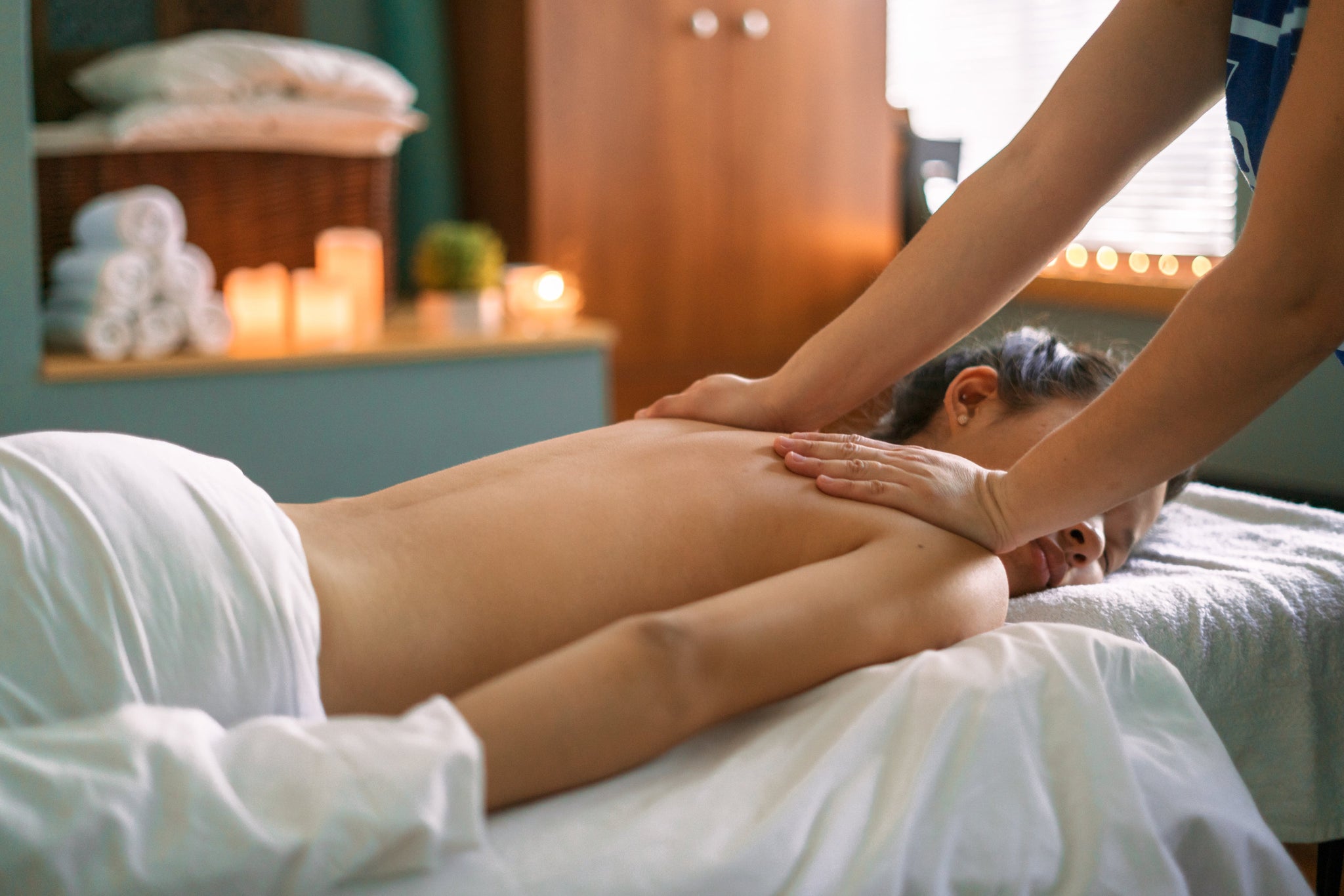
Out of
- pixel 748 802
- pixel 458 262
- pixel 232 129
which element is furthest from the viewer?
pixel 458 262

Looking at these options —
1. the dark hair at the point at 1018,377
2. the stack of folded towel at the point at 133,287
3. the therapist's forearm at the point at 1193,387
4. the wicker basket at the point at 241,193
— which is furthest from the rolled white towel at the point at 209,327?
the therapist's forearm at the point at 1193,387

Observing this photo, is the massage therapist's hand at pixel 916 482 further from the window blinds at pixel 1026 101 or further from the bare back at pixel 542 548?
the window blinds at pixel 1026 101

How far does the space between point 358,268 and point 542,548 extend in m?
1.78

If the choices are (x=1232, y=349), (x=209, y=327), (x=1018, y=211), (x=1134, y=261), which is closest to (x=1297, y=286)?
(x=1232, y=349)

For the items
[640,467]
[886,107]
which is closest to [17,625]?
[640,467]

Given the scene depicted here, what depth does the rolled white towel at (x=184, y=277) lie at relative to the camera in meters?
2.23

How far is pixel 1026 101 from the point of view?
324cm

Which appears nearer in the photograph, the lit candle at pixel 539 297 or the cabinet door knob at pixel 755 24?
the lit candle at pixel 539 297

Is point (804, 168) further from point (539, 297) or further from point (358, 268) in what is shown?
point (358, 268)

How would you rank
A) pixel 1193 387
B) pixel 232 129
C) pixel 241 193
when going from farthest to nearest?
pixel 241 193
pixel 232 129
pixel 1193 387

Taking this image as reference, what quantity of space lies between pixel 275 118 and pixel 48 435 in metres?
1.69

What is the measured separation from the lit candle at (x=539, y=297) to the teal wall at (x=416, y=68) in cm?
57

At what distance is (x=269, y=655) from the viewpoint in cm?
84

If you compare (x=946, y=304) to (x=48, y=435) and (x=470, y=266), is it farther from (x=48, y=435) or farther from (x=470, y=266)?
(x=470, y=266)
